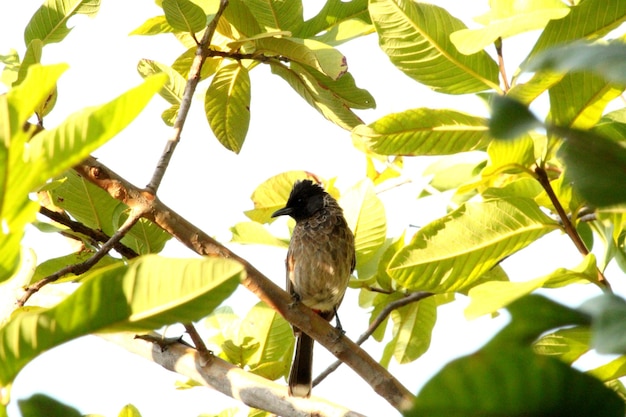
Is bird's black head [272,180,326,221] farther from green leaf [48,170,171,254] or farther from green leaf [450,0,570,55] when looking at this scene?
green leaf [450,0,570,55]

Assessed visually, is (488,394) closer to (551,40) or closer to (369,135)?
(551,40)

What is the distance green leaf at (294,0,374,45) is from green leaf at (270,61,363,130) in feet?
0.42

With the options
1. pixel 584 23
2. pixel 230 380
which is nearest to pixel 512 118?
pixel 584 23

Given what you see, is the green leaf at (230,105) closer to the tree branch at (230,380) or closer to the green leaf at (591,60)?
the tree branch at (230,380)

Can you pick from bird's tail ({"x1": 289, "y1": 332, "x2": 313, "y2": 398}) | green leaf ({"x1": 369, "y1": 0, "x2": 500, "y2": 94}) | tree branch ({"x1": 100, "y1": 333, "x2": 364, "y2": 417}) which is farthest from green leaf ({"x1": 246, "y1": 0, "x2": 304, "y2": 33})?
bird's tail ({"x1": 289, "y1": 332, "x2": 313, "y2": 398})

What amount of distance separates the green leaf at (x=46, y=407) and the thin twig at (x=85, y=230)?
5.96 feet

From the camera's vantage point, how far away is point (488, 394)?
0.56 metres

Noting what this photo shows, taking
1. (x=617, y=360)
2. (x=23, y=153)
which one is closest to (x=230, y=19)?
(x=617, y=360)

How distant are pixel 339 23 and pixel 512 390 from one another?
2.41m

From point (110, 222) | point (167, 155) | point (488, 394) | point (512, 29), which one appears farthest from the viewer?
point (110, 222)

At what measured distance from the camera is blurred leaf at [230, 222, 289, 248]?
3016 mm

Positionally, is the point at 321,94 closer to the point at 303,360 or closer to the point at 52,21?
the point at 52,21

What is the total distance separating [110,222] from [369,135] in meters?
0.97

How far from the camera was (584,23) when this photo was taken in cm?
196
